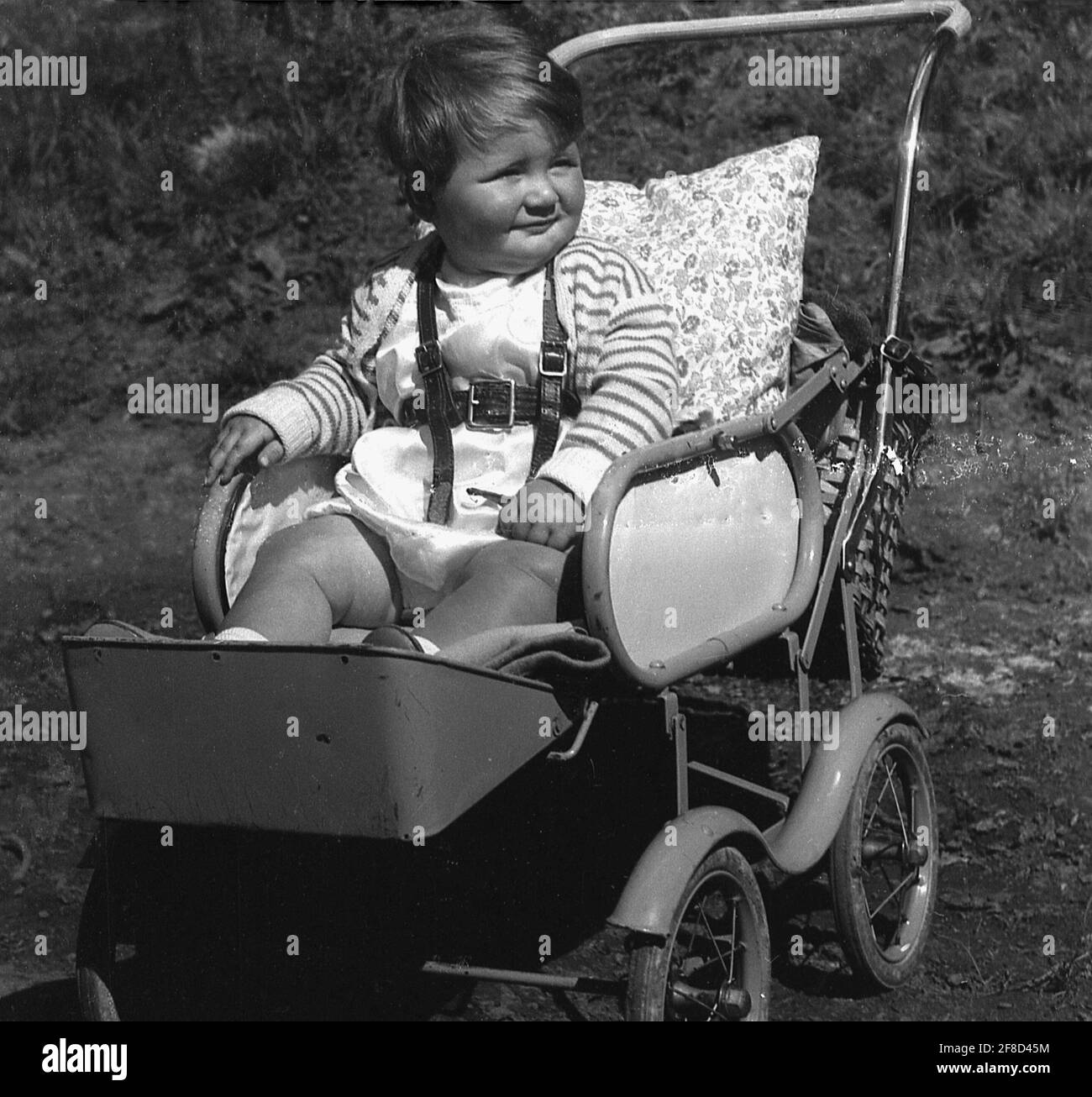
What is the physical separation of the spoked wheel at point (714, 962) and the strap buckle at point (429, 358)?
39.4 inches

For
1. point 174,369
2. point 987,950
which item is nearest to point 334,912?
point 987,950

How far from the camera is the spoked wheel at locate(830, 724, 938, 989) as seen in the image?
3.23 m

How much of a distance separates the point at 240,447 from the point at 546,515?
582 mm

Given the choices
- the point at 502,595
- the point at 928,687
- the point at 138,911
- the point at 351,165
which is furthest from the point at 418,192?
the point at 351,165

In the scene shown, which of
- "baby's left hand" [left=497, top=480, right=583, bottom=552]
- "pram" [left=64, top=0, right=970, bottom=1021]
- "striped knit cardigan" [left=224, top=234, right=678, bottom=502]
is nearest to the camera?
"pram" [left=64, top=0, right=970, bottom=1021]

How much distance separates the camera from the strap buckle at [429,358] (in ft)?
10.4

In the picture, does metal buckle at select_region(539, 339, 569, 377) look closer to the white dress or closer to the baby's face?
the white dress

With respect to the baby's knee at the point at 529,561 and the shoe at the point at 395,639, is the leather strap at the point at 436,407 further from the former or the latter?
the shoe at the point at 395,639

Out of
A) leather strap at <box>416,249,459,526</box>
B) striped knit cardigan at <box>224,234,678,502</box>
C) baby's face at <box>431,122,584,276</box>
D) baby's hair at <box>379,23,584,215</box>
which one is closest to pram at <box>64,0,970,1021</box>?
striped knit cardigan at <box>224,234,678,502</box>

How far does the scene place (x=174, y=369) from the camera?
243 inches

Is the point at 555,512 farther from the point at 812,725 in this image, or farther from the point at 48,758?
the point at 48,758

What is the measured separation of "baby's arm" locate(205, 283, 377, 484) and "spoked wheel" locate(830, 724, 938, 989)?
1138 mm

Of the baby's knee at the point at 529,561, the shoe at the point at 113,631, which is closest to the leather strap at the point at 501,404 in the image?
the baby's knee at the point at 529,561

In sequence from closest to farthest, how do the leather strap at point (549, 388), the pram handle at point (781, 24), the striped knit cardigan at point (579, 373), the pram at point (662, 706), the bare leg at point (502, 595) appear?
the pram at point (662, 706), the bare leg at point (502, 595), the striped knit cardigan at point (579, 373), the leather strap at point (549, 388), the pram handle at point (781, 24)
